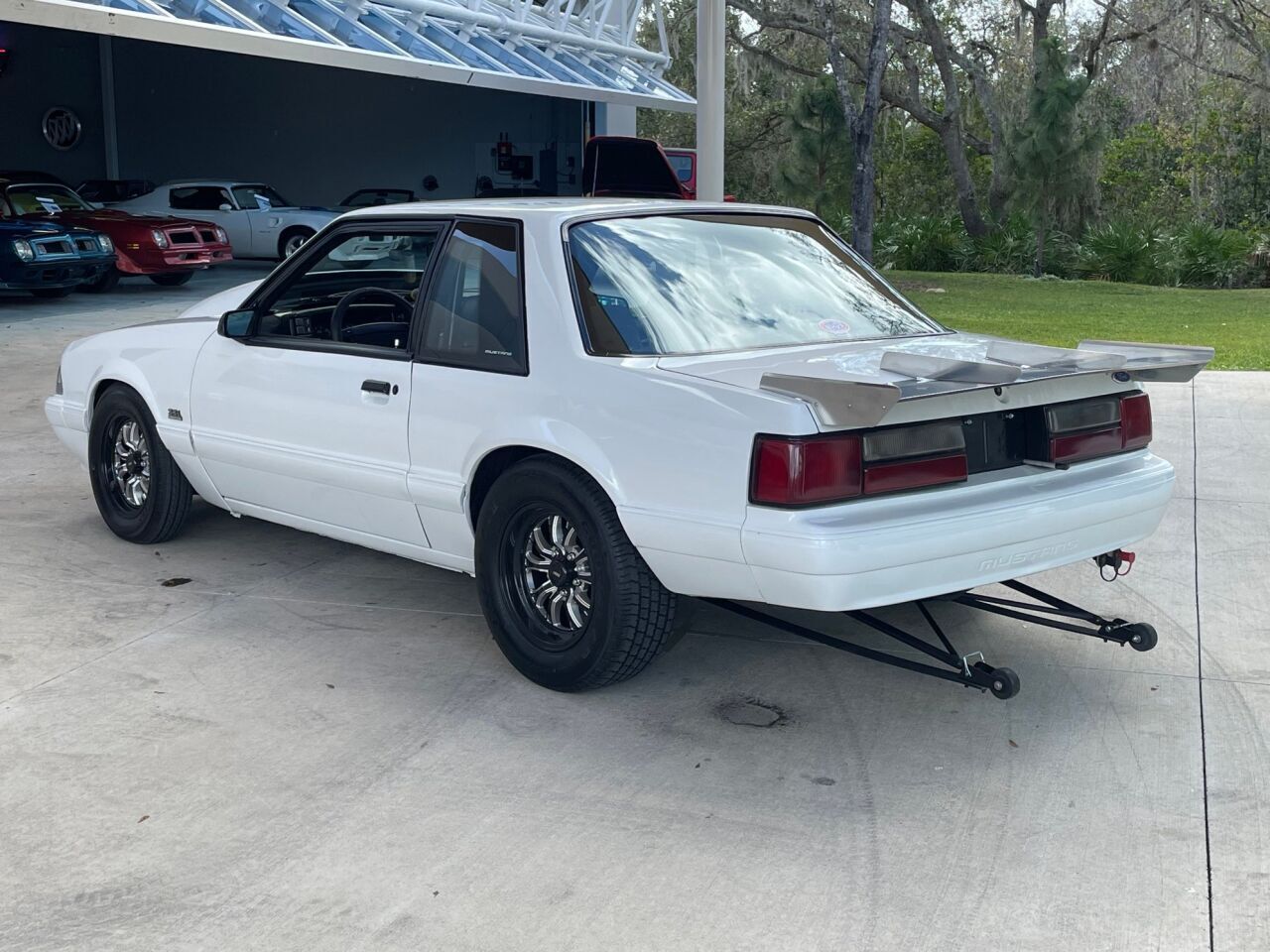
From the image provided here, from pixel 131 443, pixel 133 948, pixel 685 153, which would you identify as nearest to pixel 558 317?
pixel 133 948

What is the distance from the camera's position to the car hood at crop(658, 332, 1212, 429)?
3816mm

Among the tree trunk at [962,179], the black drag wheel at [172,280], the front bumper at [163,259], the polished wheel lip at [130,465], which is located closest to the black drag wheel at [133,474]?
the polished wheel lip at [130,465]

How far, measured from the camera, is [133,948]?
→ 3.09m

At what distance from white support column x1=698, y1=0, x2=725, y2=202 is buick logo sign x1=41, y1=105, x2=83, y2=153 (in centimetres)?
2424

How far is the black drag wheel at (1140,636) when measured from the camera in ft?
15.3

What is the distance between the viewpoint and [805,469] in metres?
3.88

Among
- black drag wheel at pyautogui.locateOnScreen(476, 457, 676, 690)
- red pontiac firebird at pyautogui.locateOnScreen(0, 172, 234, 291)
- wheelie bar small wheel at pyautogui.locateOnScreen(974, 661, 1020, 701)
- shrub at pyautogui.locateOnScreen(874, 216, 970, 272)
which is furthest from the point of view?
shrub at pyautogui.locateOnScreen(874, 216, 970, 272)

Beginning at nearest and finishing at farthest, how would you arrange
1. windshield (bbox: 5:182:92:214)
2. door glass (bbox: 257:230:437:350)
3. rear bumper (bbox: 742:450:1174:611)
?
rear bumper (bbox: 742:450:1174:611) → door glass (bbox: 257:230:437:350) → windshield (bbox: 5:182:92:214)

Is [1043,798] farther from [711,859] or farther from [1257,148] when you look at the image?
[1257,148]

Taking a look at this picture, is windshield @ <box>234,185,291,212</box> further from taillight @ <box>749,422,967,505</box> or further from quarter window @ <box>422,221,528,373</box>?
taillight @ <box>749,422,967,505</box>

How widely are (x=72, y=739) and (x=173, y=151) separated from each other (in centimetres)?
3151

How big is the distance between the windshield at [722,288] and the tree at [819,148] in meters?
22.0

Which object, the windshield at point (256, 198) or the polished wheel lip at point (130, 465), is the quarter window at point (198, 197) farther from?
the polished wheel lip at point (130, 465)

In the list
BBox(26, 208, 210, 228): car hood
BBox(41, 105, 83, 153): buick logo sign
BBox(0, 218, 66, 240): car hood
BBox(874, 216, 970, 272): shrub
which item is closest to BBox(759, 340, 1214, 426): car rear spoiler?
BBox(0, 218, 66, 240): car hood
